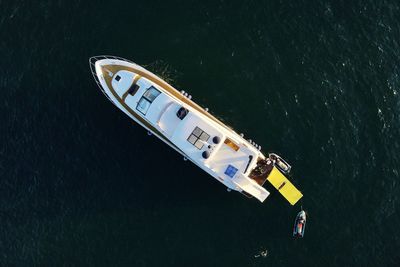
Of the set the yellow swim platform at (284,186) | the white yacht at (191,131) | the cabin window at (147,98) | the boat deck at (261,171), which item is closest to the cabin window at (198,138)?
the white yacht at (191,131)

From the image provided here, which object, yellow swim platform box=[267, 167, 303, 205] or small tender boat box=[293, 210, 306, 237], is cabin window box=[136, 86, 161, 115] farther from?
small tender boat box=[293, 210, 306, 237]

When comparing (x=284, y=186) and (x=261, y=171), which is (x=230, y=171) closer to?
(x=261, y=171)

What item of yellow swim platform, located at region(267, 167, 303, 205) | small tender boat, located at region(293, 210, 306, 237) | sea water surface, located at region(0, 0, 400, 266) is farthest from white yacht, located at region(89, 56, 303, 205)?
sea water surface, located at region(0, 0, 400, 266)

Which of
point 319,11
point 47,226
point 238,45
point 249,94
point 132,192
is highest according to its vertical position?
point 319,11

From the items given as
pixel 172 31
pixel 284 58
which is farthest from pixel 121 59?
pixel 284 58

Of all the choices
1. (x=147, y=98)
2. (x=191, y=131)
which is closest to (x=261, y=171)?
(x=191, y=131)

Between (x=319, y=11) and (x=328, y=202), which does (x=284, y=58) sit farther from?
(x=328, y=202)
